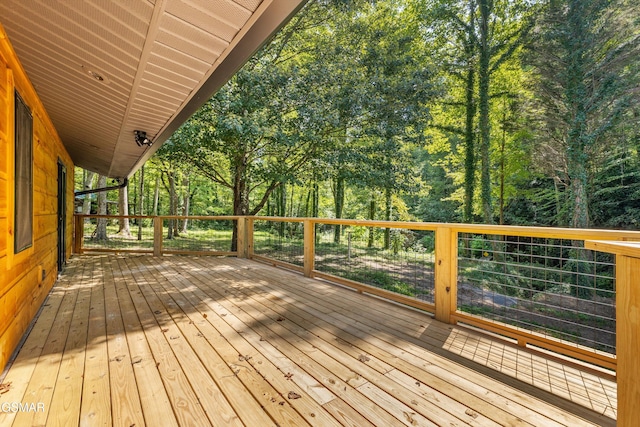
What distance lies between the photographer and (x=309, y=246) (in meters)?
4.39

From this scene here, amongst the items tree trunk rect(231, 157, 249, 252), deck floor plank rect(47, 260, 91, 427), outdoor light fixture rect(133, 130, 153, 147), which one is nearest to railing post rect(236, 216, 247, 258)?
tree trunk rect(231, 157, 249, 252)

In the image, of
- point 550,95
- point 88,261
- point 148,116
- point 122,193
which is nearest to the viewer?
point 148,116

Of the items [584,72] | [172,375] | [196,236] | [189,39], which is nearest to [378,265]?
[172,375]

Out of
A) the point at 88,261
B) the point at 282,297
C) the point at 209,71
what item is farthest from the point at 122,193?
the point at 209,71

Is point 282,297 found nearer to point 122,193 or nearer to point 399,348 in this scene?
point 399,348

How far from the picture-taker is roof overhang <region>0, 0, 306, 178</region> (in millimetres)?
1414

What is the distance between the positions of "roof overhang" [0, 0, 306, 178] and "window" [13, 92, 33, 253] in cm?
40

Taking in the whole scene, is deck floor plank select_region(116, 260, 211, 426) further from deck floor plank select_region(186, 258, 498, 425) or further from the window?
the window

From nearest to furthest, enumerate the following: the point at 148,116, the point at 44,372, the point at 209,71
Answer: the point at 44,372, the point at 209,71, the point at 148,116

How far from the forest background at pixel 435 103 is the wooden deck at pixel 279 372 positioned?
4.09 meters

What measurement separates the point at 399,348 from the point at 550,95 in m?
10.5

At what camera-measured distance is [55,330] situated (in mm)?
2428

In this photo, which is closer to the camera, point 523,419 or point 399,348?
point 523,419

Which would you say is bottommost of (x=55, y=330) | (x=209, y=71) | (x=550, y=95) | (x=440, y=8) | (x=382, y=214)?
(x=55, y=330)
